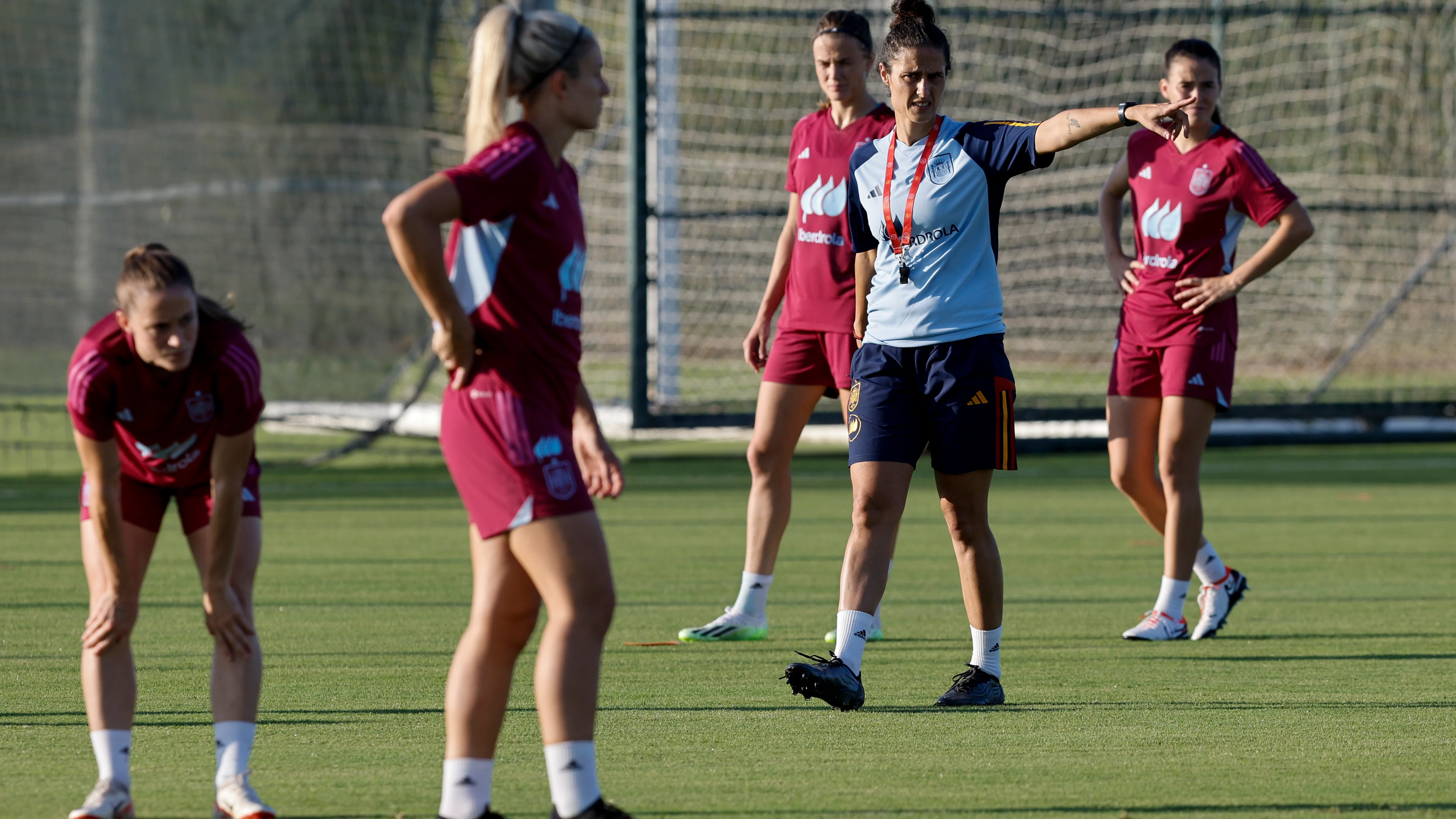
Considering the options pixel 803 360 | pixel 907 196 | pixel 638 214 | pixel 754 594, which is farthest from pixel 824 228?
pixel 638 214

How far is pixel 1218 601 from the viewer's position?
6.28 metres

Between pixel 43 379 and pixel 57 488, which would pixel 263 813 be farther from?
pixel 43 379

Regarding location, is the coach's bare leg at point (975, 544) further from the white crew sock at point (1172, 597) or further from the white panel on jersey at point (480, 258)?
the white panel on jersey at point (480, 258)

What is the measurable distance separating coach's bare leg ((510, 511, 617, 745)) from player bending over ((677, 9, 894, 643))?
9.21 ft

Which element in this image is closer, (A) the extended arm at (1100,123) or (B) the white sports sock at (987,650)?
(A) the extended arm at (1100,123)

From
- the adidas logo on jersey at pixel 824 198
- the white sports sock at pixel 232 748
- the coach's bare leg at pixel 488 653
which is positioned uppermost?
the adidas logo on jersey at pixel 824 198

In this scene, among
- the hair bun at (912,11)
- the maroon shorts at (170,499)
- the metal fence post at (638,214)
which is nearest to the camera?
the maroon shorts at (170,499)

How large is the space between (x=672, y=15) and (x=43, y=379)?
5.93 m

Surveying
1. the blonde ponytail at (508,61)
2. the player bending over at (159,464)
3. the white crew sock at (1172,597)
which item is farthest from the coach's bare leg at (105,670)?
the white crew sock at (1172,597)

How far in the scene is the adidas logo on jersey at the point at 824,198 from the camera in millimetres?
6059

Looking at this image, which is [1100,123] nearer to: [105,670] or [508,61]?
[508,61]

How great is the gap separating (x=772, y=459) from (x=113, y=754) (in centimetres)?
308

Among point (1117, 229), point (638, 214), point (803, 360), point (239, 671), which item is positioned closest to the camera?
point (239, 671)

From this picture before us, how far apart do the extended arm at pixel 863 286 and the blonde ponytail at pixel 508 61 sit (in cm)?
196
